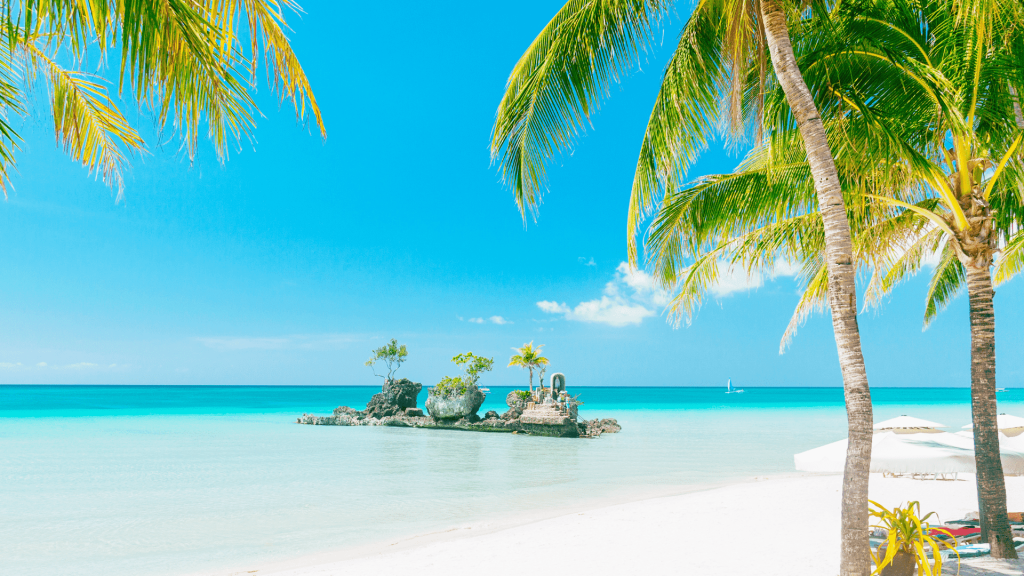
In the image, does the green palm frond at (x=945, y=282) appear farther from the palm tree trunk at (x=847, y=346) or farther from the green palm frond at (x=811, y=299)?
the palm tree trunk at (x=847, y=346)

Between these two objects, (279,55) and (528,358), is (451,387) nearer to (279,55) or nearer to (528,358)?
(528,358)

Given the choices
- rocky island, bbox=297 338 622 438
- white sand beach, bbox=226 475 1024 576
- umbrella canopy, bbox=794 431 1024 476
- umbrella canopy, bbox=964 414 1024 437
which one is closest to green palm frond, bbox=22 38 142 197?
white sand beach, bbox=226 475 1024 576

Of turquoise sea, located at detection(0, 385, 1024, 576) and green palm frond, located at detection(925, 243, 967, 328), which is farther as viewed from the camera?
green palm frond, located at detection(925, 243, 967, 328)

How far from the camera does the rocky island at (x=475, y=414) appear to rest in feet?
98.7

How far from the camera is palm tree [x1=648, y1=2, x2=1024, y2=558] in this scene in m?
5.21

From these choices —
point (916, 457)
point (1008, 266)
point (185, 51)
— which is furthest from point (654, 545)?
point (1008, 266)

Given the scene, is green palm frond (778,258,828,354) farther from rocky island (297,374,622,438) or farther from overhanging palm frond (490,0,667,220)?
rocky island (297,374,622,438)

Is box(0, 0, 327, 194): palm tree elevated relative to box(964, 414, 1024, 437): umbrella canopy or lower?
elevated

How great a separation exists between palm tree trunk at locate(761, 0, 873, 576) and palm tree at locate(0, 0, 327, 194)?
11.6 ft

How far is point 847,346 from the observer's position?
4113mm

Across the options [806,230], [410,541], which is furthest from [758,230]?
[410,541]

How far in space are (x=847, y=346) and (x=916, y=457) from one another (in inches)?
131

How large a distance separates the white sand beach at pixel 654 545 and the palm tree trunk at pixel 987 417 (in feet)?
1.00

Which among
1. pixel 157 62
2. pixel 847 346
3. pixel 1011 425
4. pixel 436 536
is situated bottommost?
pixel 436 536
